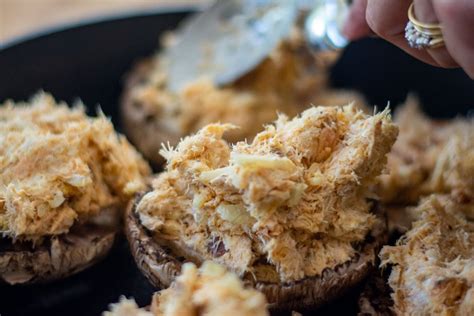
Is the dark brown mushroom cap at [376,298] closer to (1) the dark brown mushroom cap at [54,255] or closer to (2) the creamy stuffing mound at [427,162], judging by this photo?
(2) the creamy stuffing mound at [427,162]

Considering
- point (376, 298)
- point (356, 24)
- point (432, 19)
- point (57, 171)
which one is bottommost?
point (376, 298)

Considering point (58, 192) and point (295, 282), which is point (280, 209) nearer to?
point (295, 282)

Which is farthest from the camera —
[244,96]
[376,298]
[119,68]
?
[119,68]

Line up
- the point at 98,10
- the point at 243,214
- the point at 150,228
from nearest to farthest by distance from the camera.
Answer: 1. the point at 243,214
2. the point at 150,228
3. the point at 98,10

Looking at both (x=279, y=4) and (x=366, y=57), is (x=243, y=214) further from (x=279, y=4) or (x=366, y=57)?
(x=366, y=57)

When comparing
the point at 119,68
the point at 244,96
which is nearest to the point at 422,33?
the point at 244,96

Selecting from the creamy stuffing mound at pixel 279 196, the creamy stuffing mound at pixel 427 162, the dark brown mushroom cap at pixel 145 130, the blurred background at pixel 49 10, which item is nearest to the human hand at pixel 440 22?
the creamy stuffing mound at pixel 279 196

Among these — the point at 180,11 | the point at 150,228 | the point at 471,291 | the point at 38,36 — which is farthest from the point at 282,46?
the point at 471,291
